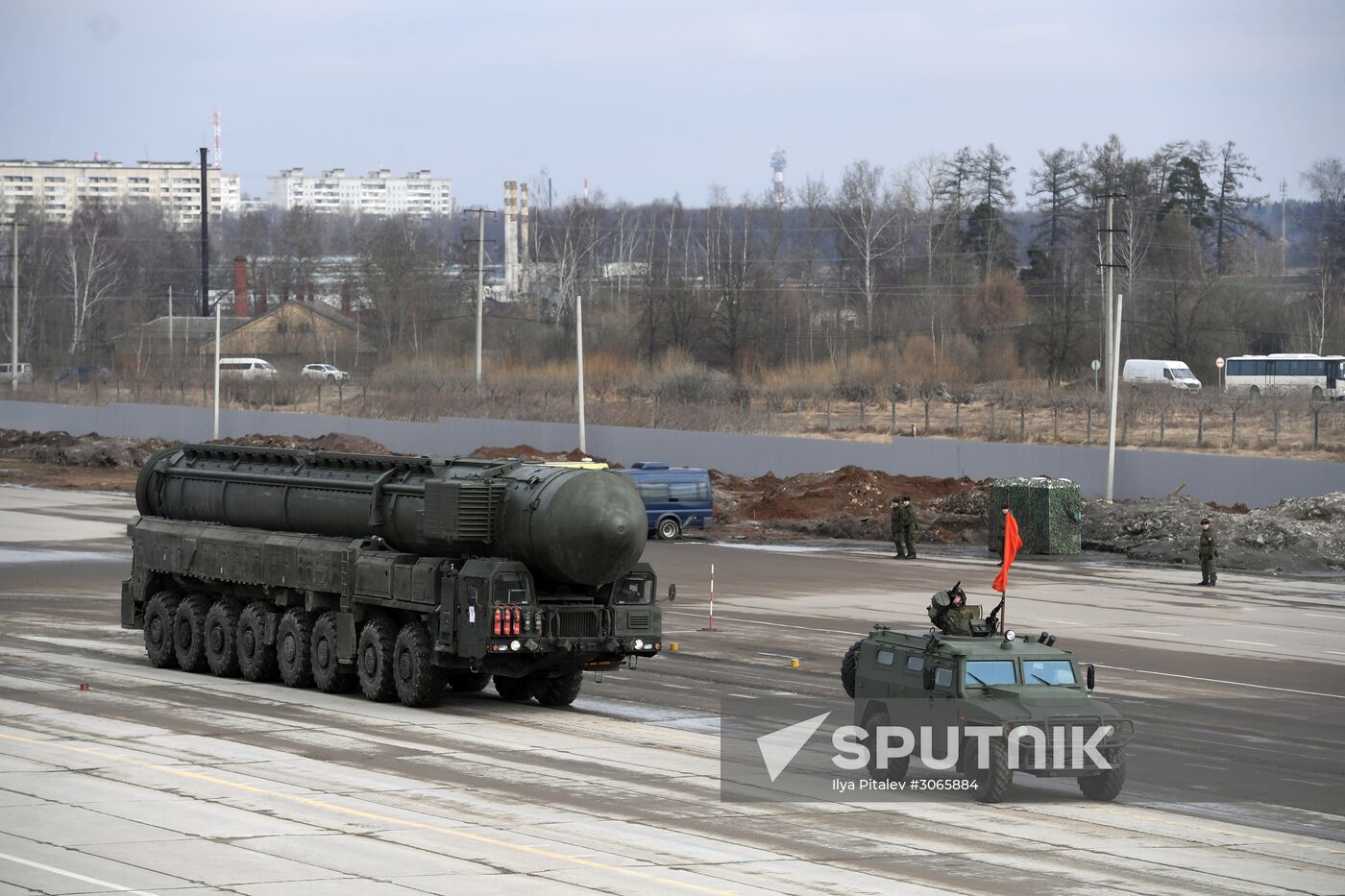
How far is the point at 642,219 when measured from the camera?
549 ft

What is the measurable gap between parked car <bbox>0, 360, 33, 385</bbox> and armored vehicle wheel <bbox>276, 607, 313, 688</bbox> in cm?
7957

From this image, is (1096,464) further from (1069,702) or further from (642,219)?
(642,219)

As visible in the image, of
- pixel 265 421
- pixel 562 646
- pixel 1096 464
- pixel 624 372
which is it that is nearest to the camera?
pixel 562 646

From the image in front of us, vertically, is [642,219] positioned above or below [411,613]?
above

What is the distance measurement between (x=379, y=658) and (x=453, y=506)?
8.14ft

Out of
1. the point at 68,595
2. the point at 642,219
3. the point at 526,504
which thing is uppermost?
the point at 642,219

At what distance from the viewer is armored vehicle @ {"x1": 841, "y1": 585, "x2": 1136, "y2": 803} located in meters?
15.9

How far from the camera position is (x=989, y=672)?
53.4 feet

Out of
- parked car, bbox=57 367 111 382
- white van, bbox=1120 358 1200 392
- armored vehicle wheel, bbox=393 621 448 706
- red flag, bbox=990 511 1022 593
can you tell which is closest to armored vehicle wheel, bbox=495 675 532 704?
armored vehicle wheel, bbox=393 621 448 706

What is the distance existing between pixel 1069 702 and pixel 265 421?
6801 cm

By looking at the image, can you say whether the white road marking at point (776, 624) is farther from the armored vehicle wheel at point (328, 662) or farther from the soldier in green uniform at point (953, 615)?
the soldier in green uniform at point (953, 615)

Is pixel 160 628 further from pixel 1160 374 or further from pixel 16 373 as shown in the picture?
pixel 16 373

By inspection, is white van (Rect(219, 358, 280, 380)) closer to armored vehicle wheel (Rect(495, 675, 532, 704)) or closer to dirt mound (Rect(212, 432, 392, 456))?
dirt mound (Rect(212, 432, 392, 456))

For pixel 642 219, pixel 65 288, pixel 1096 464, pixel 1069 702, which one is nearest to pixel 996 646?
pixel 1069 702
